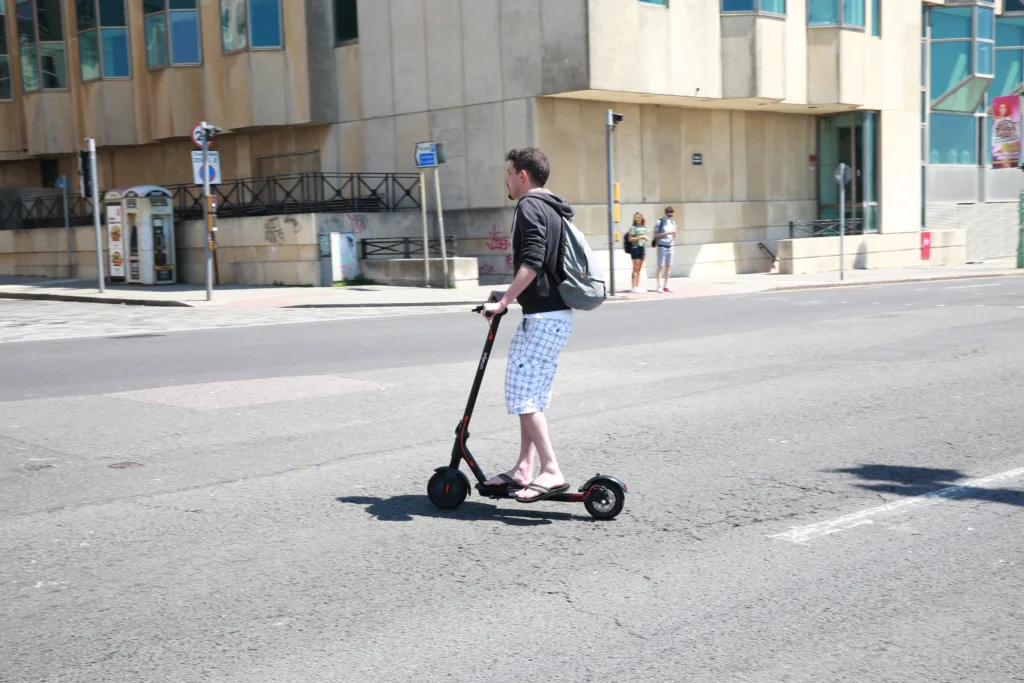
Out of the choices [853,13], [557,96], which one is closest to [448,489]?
[557,96]

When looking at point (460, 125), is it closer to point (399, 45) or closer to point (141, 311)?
point (399, 45)

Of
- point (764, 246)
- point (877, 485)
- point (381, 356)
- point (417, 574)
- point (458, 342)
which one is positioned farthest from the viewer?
point (764, 246)

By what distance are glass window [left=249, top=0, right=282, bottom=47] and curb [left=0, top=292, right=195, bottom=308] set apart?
32.7ft

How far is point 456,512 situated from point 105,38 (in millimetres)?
34333

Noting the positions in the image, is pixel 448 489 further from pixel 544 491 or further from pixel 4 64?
pixel 4 64

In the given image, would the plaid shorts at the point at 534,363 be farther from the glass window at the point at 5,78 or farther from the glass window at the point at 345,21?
the glass window at the point at 5,78

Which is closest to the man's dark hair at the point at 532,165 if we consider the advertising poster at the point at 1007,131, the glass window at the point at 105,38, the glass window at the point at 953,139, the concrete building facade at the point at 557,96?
the concrete building facade at the point at 557,96

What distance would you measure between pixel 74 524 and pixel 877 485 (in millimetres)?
4424

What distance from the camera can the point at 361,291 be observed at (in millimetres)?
25609

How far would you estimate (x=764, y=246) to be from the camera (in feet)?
111

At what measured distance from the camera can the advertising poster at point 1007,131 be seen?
123ft

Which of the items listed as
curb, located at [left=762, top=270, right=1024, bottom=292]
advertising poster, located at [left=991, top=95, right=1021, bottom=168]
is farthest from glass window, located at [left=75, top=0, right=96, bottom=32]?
advertising poster, located at [left=991, top=95, right=1021, bottom=168]

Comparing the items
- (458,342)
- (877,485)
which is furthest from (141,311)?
(877,485)

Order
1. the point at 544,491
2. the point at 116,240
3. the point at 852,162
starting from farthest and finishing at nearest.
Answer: the point at 852,162, the point at 116,240, the point at 544,491
